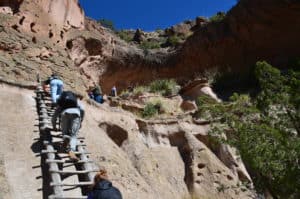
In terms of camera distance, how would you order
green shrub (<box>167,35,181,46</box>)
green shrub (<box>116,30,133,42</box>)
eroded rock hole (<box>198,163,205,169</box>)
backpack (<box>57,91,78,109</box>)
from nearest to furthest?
1. backpack (<box>57,91,78,109</box>)
2. eroded rock hole (<box>198,163,205,169</box>)
3. green shrub (<box>167,35,181,46</box>)
4. green shrub (<box>116,30,133,42</box>)

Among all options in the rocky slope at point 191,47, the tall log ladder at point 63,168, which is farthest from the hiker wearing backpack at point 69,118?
the rocky slope at point 191,47

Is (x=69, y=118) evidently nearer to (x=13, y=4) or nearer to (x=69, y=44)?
(x=13, y=4)

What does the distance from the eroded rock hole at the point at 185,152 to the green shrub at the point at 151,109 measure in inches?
95.6

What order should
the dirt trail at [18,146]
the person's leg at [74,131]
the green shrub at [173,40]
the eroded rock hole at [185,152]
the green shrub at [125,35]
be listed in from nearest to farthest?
the dirt trail at [18,146] < the person's leg at [74,131] < the eroded rock hole at [185,152] < the green shrub at [173,40] < the green shrub at [125,35]

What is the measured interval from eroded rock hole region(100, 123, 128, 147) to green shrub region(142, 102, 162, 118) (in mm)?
4083

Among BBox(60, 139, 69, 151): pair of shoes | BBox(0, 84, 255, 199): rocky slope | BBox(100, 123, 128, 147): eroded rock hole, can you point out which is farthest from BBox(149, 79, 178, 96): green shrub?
BBox(60, 139, 69, 151): pair of shoes

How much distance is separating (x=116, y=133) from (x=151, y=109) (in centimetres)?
520

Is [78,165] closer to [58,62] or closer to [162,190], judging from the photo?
[162,190]

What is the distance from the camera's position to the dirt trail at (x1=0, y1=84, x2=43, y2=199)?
744cm

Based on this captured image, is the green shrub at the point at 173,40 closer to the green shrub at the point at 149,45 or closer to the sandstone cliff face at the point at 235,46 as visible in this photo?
the green shrub at the point at 149,45

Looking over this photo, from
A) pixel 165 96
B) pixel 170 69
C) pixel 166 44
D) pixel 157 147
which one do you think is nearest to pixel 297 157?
pixel 157 147

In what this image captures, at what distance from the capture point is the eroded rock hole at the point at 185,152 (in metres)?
14.6

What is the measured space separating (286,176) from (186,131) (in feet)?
24.7

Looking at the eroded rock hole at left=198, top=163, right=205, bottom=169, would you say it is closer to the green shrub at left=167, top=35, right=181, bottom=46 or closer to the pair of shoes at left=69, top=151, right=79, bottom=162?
the pair of shoes at left=69, top=151, right=79, bottom=162
